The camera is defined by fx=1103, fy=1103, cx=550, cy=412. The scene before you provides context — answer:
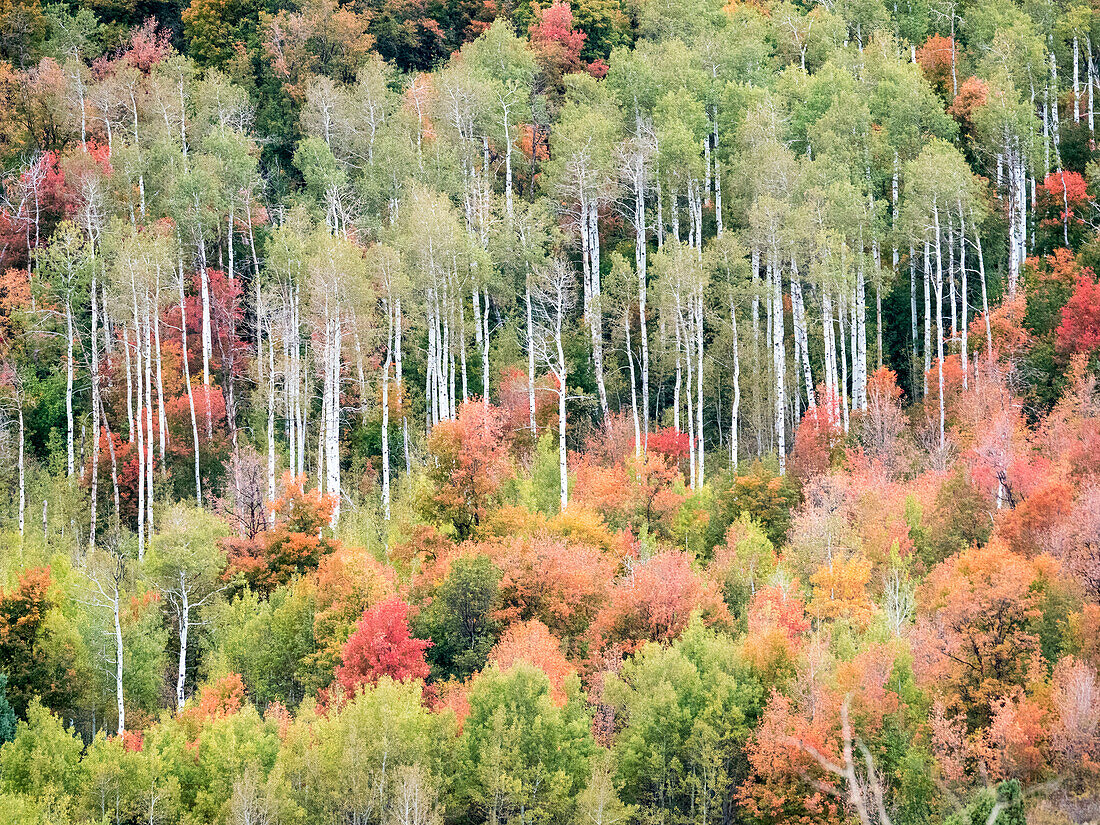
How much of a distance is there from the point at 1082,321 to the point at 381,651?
110ft

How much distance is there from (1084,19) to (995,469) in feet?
120

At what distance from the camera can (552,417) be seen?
5566 cm

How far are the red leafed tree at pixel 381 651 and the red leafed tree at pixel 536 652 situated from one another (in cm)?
293

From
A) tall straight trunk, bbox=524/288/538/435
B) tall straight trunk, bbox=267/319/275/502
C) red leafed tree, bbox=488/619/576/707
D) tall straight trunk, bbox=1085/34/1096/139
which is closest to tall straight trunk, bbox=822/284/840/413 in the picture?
tall straight trunk, bbox=524/288/538/435

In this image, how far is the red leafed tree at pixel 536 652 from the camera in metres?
41.5

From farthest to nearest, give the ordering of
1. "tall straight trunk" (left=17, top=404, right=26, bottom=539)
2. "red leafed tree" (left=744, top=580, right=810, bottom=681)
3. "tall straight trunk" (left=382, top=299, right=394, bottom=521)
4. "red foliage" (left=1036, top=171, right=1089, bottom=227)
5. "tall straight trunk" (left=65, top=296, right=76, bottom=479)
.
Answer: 1. "red foliage" (left=1036, top=171, right=1089, bottom=227)
2. "tall straight trunk" (left=65, top=296, right=76, bottom=479)
3. "tall straight trunk" (left=17, top=404, right=26, bottom=539)
4. "tall straight trunk" (left=382, top=299, right=394, bottom=521)
5. "red leafed tree" (left=744, top=580, right=810, bottom=681)

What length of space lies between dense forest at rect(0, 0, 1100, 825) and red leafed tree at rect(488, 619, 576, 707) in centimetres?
16

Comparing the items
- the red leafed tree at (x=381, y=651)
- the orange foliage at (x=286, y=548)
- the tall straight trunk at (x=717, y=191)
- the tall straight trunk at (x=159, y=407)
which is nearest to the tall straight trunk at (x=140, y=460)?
the tall straight trunk at (x=159, y=407)

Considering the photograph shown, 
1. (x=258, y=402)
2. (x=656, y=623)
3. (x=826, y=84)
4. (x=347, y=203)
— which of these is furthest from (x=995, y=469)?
A: (x=347, y=203)

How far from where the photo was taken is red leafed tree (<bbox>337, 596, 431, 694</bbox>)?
4097 cm

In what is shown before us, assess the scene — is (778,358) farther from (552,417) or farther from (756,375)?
(552,417)

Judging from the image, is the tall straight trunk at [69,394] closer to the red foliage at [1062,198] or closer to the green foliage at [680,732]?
the green foliage at [680,732]

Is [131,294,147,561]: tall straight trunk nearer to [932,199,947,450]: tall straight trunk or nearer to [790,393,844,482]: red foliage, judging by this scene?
[790,393,844,482]: red foliage

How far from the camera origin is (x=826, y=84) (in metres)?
66.2
